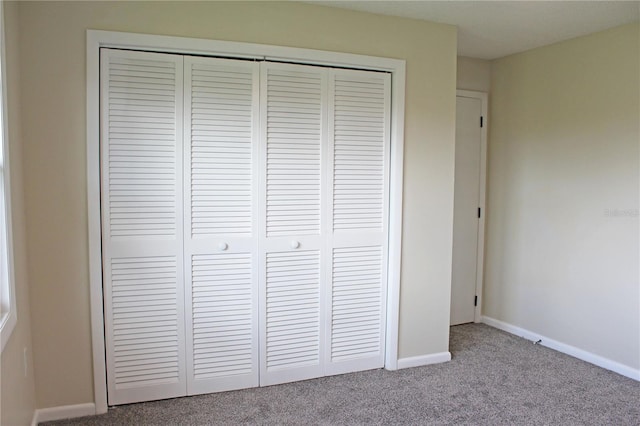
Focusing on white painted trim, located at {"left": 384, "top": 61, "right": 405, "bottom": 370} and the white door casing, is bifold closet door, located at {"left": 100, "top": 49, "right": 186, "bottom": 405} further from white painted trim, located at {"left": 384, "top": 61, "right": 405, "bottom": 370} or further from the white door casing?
the white door casing

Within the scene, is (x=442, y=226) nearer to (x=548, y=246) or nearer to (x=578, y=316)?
(x=548, y=246)

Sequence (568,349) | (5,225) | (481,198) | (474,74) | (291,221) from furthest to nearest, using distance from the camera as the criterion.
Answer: (481,198)
(474,74)
(568,349)
(291,221)
(5,225)

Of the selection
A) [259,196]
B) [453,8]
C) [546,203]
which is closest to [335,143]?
[259,196]

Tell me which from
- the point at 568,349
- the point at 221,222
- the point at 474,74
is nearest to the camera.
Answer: the point at 221,222

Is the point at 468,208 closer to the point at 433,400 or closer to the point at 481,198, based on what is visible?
the point at 481,198

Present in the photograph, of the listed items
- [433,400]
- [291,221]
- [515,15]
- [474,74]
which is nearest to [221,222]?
[291,221]

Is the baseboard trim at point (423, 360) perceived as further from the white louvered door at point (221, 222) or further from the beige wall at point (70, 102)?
the beige wall at point (70, 102)

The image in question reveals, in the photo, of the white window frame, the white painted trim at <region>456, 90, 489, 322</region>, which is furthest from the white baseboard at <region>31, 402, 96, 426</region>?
the white painted trim at <region>456, 90, 489, 322</region>

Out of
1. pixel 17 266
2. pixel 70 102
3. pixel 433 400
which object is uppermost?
pixel 70 102

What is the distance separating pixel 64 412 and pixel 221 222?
1.32 m

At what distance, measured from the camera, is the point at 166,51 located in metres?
2.48

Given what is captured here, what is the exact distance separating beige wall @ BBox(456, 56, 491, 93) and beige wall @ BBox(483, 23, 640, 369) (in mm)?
77

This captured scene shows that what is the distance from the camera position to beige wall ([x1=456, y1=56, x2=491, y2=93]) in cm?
393

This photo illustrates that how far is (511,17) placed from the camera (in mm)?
2900
